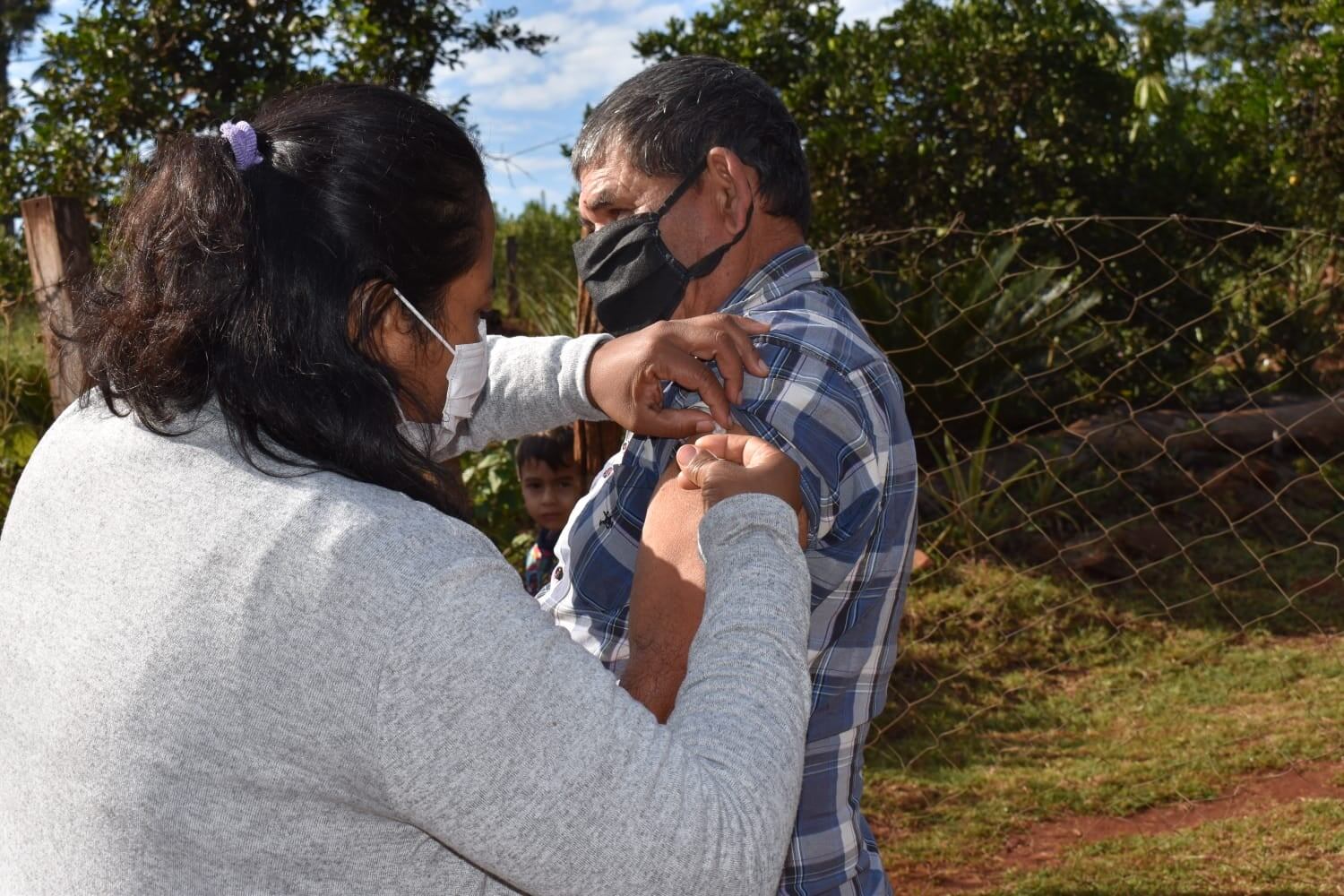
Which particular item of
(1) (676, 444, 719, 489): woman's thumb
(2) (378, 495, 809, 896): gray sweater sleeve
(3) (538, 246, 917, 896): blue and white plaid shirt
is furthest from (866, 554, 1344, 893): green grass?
(2) (378, 495, 809, 896): gray sweater sleeve

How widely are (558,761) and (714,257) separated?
112 cm

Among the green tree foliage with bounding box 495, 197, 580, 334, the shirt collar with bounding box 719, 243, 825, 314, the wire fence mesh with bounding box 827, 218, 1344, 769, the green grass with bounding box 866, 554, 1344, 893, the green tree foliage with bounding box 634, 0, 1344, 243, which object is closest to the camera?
the shirt collar with bounding box 719, 243, 825, 314

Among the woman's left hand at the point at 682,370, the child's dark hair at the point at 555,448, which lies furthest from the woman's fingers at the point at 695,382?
the child's dark hair at the point at 555,448

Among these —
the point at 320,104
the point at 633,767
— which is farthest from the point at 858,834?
the point at 320,104

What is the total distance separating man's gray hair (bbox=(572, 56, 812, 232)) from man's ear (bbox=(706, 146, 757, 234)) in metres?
0.02

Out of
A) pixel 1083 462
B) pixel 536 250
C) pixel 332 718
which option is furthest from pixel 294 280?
pixel 536 250

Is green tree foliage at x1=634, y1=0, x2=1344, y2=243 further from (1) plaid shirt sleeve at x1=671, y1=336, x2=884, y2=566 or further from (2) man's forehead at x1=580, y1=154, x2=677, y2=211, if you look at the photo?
(1) plaid shirt sleeve at x1=671, y1=336, x2=884, y2=566

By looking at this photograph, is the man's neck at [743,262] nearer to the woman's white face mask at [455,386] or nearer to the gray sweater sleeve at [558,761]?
the woman's white face mask at [455,386]

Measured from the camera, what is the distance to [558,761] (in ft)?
3.38

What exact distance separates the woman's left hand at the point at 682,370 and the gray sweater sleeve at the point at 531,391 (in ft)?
0.62

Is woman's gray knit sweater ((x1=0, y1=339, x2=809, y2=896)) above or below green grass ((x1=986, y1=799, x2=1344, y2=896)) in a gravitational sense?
above

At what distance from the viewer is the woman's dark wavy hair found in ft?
3.83

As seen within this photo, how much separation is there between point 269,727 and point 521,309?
1009 centimetres

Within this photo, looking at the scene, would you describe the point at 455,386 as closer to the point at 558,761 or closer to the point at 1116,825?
the point at 558,761
